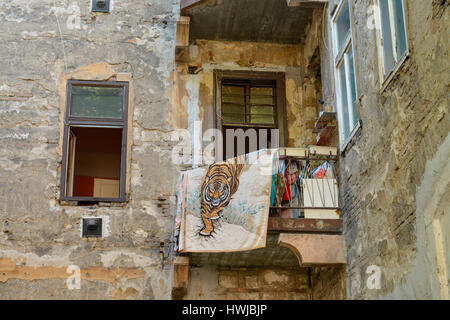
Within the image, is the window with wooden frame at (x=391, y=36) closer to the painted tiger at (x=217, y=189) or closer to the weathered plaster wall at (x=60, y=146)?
the painted tiger at (x=217, y=189)

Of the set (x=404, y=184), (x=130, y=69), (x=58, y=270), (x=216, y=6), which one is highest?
(x=216, y=6)

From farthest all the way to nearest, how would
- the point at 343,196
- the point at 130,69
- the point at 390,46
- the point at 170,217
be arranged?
1. the point at 130,69
2. the point at 170,217
3. the point at 343,196
4. the point at 390,46

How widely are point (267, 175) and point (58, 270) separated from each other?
10.7 ft

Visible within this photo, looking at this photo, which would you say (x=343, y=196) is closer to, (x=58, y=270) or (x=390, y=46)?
(x=390, y=46)

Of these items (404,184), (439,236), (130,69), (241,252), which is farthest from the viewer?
(130,69)

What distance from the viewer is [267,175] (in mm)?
9367

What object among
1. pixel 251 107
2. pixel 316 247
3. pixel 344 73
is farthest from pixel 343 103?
pixel 251 107

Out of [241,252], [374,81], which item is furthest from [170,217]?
[374,81]

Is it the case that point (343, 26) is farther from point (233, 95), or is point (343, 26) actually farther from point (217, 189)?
point (217, 189)

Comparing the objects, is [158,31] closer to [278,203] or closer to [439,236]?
[278,203]

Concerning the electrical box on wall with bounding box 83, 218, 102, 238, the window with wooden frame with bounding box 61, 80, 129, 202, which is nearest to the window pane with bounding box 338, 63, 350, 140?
the window with wooden frame with bounding box 61, 80, 129, 202

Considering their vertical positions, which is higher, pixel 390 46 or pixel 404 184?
pixel 390 46

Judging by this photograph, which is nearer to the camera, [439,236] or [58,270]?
[439,236]

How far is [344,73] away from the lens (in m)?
9.70
